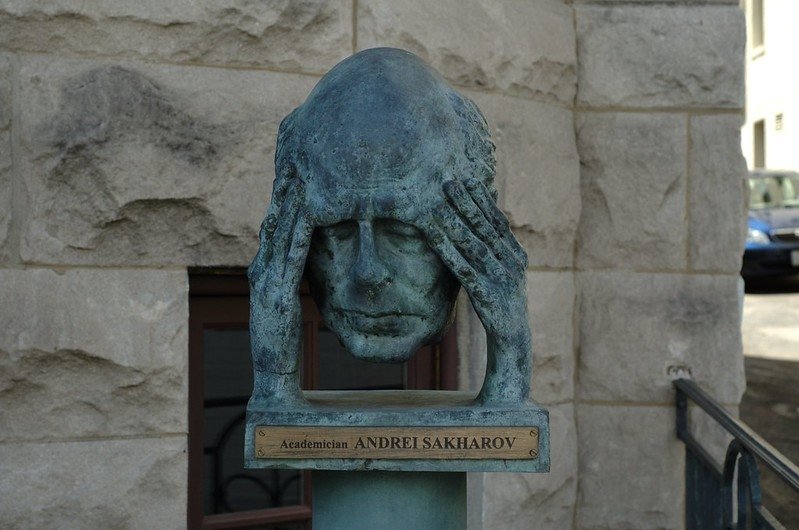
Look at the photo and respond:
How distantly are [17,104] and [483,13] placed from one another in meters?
1.61

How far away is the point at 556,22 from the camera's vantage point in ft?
12.4

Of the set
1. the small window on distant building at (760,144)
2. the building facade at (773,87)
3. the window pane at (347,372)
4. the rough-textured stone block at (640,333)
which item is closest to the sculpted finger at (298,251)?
the rough-textured stone block at (640,333)

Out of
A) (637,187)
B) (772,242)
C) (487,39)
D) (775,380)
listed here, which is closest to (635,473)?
(637,187)

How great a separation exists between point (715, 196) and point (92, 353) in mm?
2436

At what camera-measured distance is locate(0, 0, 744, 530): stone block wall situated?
9.77 feet

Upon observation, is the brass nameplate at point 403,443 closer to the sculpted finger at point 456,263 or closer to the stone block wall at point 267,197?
the sculpted finger at point 456,263

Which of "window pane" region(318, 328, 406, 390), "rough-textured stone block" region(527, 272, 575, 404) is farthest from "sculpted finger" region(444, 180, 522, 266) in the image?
"window pane" region(318, 328, 406, 390)

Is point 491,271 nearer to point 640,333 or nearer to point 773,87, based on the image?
point 640,333

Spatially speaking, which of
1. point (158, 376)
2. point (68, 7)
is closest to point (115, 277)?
point (158, 376)

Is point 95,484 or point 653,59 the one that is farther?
point 653,59

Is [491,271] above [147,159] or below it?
below

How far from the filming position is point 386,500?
2.14m

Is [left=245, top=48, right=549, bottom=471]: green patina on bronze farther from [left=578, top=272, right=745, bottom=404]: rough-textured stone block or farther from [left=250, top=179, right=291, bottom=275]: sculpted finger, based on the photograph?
[left=578, top=272, right=745, bottom=404]: rough-textured stone block

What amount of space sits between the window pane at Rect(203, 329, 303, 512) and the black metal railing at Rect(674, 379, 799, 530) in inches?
60.2
